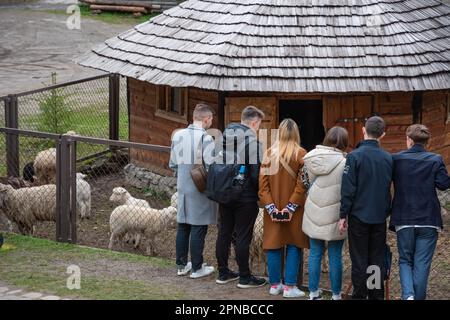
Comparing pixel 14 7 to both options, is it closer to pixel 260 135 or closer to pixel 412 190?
pixel 260 135

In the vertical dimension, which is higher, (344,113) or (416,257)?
(344,113)

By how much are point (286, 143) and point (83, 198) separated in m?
5.37

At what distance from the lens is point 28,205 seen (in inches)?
493

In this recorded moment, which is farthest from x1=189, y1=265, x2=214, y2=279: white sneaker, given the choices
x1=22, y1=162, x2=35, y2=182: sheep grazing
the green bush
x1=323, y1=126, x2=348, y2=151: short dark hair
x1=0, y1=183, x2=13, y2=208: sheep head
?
the green bush

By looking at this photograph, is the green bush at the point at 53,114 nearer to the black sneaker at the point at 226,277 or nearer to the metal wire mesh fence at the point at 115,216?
the metal wire mesh fence at the point at 115,216

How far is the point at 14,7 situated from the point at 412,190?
3178 centimetres

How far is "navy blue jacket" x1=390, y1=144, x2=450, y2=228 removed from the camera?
9133 mm

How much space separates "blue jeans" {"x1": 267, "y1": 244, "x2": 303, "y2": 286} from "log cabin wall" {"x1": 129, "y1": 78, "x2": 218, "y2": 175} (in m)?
6.16

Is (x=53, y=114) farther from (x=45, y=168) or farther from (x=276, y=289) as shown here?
(x=276, y=289)

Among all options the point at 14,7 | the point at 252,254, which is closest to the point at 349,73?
the point at 252,254

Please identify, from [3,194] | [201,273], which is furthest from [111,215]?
[201,273]

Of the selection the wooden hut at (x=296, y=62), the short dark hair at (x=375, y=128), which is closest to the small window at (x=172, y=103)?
the wooden hut at (x=296, y=62)

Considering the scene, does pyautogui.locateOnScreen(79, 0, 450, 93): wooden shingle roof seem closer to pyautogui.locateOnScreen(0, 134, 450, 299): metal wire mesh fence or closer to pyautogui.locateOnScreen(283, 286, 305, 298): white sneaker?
pyautogui.locateOnScreen(0, 134, 450, 299): metal wire mesh fence
